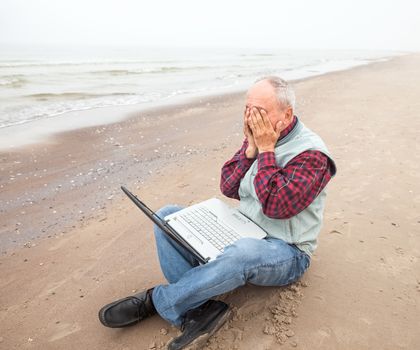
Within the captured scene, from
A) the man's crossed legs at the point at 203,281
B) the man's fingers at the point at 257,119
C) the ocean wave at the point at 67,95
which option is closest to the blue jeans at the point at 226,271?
the man's crossed legs at the point at 203,281

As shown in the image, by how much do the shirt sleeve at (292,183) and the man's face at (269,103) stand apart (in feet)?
0.92

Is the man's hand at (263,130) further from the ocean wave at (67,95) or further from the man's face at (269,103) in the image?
the ocean wave at (67,95)

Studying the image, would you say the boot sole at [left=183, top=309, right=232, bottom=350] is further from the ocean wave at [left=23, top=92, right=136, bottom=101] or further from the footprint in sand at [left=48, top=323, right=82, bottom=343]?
the ocean wave at [left=23, top=92, right=136, bottom=101]

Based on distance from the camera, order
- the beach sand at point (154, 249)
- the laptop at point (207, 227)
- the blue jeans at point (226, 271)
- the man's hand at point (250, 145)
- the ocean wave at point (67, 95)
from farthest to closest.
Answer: the ocean wave at point (67, 95)
the man's hand at point (250, 145)
the beach sand at point (154, 249)
the laptop at point (207, 227)
the blue jeans at point (226, 271)

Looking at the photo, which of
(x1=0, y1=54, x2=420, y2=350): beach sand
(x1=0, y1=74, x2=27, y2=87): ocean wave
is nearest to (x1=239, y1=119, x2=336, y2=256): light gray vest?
(x1=0, y1=54, x2=420, y2=350): beach sand

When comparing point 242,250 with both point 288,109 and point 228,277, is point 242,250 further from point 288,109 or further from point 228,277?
point 288,109

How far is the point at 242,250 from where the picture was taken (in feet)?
7.00

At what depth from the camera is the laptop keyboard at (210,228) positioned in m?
2.47

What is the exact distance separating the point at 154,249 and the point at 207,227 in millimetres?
1191

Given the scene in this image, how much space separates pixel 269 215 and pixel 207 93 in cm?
1353

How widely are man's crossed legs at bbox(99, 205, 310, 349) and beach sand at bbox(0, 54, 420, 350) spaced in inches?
5.9

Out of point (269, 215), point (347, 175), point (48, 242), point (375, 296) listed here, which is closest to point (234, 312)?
point (269, 215)

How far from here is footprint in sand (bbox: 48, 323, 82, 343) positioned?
2574mm

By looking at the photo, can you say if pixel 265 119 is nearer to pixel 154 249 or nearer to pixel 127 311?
pixel 127 311
